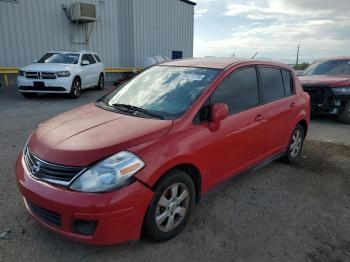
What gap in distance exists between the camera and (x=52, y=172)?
274 centimetres

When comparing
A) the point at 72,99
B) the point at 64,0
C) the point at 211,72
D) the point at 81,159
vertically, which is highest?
the point at 64,0

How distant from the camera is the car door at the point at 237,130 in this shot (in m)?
3.55

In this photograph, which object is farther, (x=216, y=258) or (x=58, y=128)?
(x=58, y=128)

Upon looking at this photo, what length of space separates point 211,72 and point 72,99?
9127mm

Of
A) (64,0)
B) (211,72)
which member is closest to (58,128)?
(211,72)

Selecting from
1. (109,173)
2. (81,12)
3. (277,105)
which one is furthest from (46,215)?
(81,12)

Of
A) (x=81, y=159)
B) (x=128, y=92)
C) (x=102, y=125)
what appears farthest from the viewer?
(x=128, y=92)

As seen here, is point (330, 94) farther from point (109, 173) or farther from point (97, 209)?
point (97, 209)

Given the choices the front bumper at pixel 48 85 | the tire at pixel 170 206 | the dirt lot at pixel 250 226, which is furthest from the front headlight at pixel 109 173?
the front bumper at pixel 48 85

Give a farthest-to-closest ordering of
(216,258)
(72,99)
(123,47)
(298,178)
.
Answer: (123,47), (72,99), (298,178), (216,258)

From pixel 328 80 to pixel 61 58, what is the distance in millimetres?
9157

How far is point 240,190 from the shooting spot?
14.1ft

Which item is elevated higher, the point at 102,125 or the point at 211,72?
the point at 211,72

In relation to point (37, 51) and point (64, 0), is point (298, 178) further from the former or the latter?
point (64, 0)
